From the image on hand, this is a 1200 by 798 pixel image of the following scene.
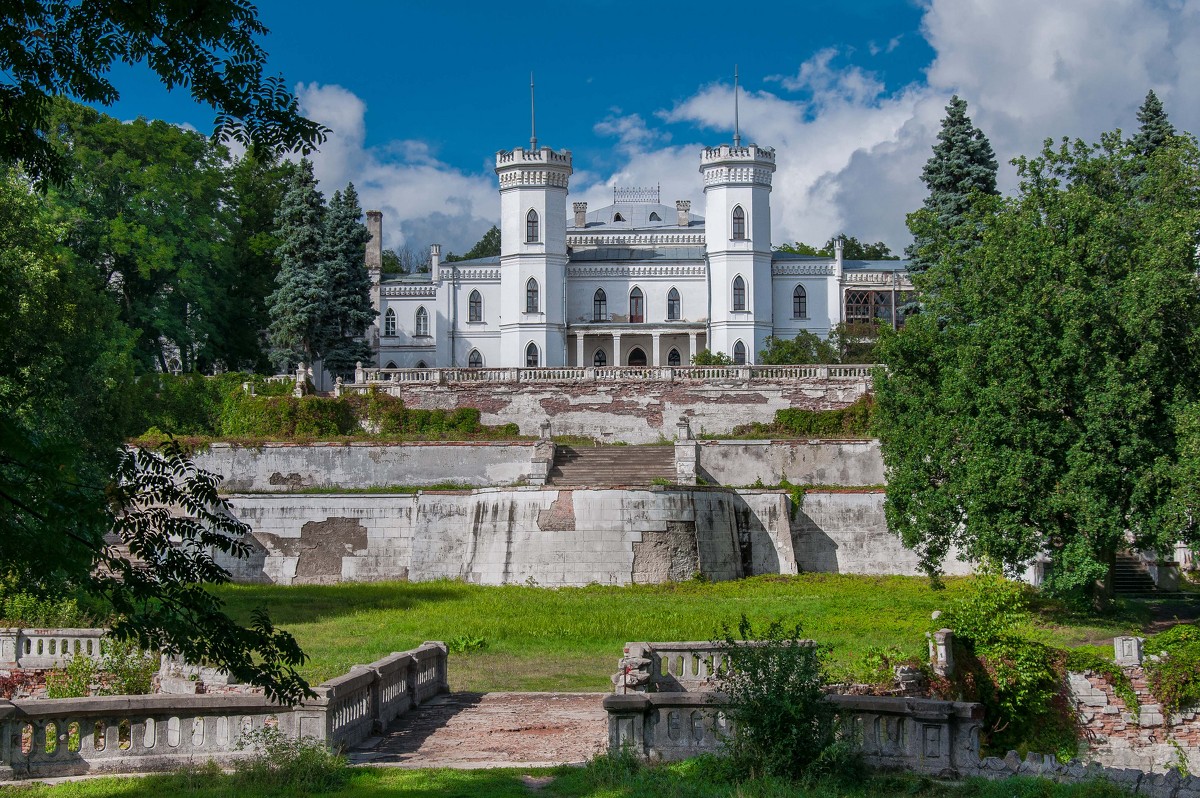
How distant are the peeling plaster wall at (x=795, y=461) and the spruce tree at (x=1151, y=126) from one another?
13.8 metres

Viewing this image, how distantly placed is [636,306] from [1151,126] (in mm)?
25951

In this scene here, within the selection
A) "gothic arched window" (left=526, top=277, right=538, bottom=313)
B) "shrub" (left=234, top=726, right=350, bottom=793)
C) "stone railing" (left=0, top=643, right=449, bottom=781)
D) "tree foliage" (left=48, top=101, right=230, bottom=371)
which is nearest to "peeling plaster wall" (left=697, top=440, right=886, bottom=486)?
"tree foliage" (left=48, top=101, right=230, bottom=371)

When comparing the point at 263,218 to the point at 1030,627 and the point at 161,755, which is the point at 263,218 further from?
the point at 161,755

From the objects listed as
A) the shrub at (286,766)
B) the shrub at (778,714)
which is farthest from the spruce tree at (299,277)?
the shrub at (778,714)

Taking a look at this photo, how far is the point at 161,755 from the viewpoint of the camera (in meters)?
12.1

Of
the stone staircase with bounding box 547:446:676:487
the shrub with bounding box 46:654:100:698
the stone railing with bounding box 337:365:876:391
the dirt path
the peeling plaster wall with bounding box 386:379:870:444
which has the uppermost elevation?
the stone railing with bounding box 337:365:876:391

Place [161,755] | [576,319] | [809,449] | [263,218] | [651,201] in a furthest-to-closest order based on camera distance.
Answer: [651,201] < [576,319] < [263,218] < [809,449] < [161,755]

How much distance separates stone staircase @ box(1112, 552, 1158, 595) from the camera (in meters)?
32.3

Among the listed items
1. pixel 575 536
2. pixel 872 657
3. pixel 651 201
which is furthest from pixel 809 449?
pixel 651 201

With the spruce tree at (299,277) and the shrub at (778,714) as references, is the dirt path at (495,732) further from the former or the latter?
the spruce tree at (299,277)

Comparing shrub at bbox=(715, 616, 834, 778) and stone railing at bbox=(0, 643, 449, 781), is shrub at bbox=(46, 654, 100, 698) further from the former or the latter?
shrub at bbox=(715, 616, 834, 778)

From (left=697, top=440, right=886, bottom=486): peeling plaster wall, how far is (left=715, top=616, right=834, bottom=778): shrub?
26.4m

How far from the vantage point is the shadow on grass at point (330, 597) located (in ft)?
90.6

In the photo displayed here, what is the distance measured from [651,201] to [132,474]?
63994mm
